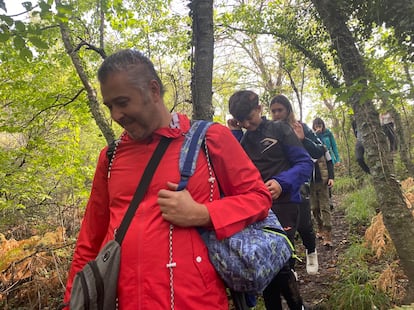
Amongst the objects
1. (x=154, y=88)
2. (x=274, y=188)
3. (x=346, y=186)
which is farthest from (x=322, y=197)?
(x=346, y=186)

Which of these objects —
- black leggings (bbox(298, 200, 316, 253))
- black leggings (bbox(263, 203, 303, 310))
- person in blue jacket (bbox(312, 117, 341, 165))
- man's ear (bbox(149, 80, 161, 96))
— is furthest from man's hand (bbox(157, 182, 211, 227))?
person in blue jacket (bbox(312, 117, 341, 165))

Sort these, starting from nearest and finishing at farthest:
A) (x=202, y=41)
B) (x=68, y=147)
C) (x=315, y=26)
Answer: (x=202, y=41) → (x=315, y=26) → (x=68, y=147)

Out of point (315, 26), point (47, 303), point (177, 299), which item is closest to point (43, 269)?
point (47, 303)

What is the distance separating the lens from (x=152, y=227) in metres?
1.35

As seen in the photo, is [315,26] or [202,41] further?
[315,26]

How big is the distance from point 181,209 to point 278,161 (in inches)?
74.0

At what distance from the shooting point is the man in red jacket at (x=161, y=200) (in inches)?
50.9

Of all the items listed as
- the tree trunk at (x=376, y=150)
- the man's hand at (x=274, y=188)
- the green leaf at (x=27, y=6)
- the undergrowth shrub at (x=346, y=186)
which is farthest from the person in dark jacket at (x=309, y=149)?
the undergrowth shrub at (x=346, y=186)

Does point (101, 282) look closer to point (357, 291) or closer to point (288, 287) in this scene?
point (288, 287)

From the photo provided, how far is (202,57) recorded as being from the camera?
2.79 m

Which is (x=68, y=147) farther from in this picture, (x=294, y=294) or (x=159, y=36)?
(x=294, y=294)

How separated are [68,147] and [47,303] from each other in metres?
4.60

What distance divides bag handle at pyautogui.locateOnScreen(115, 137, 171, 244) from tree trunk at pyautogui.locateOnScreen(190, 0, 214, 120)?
1.42 metres

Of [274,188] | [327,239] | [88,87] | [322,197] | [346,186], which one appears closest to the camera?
[274,188]
